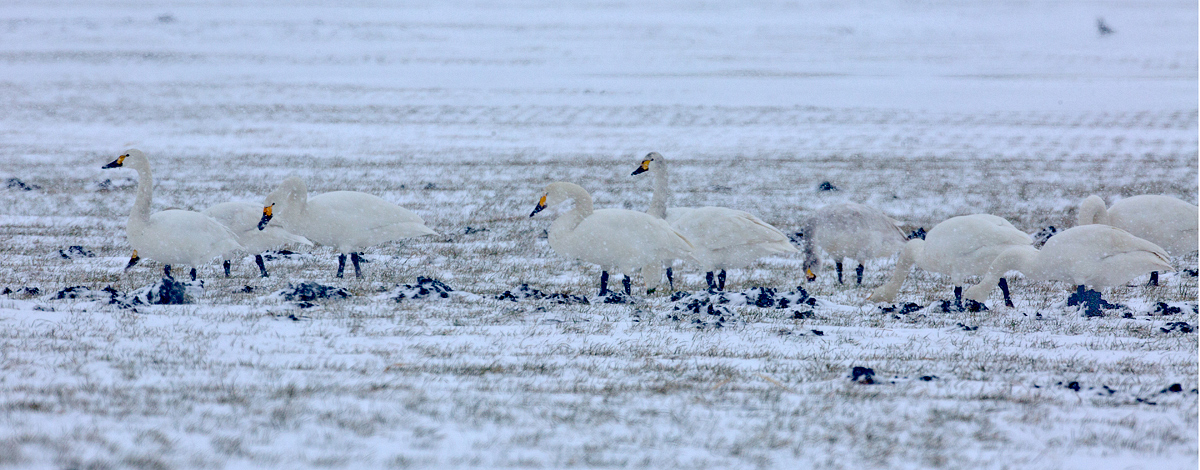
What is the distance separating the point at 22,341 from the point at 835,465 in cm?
547

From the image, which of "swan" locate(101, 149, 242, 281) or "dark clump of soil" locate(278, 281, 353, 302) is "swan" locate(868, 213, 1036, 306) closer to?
"dark clump of soil" locate(278, 281, 353, 302)

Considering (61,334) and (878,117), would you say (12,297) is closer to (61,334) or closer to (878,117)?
(61,334)

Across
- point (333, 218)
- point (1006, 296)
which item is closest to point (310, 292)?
point (333, 218)

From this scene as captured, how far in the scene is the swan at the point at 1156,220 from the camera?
413 inches

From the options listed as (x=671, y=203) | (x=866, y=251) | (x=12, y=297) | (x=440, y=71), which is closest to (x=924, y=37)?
(x=440, y=71)

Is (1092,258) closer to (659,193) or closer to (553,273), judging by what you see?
(659,193)

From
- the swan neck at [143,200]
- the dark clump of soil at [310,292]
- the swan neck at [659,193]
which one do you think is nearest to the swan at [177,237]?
the swan neck at [143,200]

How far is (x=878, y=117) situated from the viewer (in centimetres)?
2834

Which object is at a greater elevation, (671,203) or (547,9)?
(547,9)

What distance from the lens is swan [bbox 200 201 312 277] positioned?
9.91 meters

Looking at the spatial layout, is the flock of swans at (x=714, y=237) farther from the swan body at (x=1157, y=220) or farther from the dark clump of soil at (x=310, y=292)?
the dark clump of soil at (x=310, y=292)

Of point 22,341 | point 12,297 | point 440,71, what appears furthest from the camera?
point 440,71

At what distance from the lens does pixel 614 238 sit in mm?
8867

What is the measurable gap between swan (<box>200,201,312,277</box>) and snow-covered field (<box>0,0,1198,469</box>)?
0.53m
